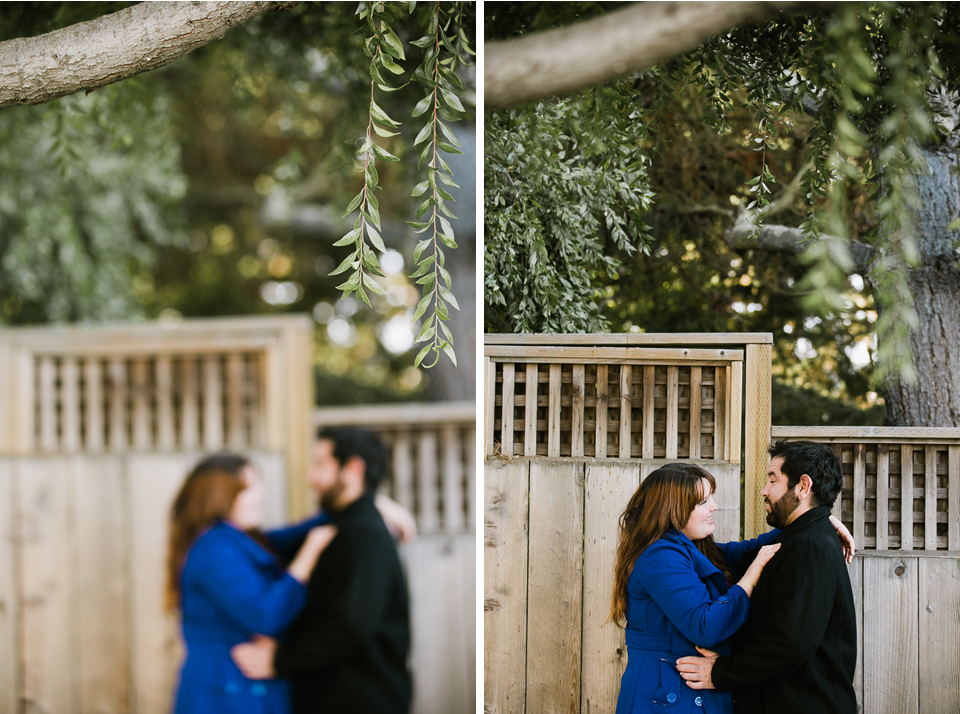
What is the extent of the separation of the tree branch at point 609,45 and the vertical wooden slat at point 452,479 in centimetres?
105

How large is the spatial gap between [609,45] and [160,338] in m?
1.52

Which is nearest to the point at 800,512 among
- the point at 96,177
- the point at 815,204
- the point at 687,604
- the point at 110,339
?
the point at 687,604

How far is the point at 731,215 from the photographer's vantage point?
1.46 meters

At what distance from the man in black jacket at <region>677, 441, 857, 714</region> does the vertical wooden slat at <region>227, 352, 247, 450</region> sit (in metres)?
1.33

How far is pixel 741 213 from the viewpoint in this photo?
1.45 m

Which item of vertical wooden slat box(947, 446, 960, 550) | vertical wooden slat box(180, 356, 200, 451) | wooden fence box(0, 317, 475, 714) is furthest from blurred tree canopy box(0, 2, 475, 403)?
vertical wooden slat box(947, 446, 960, 550)

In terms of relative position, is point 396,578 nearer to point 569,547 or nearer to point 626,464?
point 569,547

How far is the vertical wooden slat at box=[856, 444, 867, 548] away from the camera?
1.34 meters

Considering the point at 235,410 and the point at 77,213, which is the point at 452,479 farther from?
the point at 77,213

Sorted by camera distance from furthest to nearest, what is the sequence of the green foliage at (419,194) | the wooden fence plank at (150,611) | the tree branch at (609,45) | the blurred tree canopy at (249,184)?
the blurred tree canopy at (249,184), the wooden fence plank at (150,611), the green foliage at (419,194), the tree branch at (609,45)

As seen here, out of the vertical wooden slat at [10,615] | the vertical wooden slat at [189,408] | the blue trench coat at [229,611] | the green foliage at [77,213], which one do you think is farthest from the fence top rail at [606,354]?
the green foliage at [77,213]

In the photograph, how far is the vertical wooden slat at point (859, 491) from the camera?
1343 millimetres

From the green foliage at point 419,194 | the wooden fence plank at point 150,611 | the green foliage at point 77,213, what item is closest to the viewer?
the green foliage at point 419,194

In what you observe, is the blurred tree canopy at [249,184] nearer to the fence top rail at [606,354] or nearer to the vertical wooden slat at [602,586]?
the fence top rail at [606,354]
